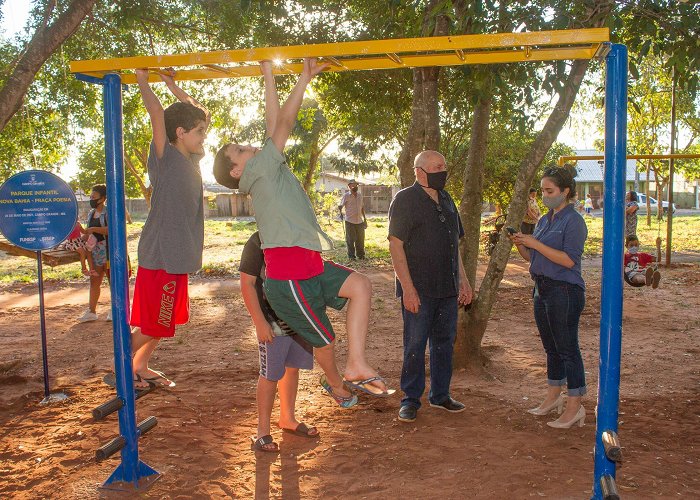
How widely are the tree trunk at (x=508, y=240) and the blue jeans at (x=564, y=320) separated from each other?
1.24m

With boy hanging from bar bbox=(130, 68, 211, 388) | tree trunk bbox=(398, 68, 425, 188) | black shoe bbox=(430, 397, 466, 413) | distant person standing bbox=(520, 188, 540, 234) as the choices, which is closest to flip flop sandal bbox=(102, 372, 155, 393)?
boy hanging from bar bbox=(130, 68, 211, 388)

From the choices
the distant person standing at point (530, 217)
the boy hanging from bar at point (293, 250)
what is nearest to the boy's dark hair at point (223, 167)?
the boy hanging from bar at point (293, 250)

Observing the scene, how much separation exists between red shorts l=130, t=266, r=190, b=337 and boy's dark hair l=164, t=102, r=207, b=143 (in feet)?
2.92

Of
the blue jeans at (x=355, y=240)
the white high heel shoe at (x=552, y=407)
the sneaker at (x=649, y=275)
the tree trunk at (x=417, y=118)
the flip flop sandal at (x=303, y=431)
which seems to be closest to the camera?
the flip flop sandal at (x=303, y=431)

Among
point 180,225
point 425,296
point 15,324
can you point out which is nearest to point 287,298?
point 180,225

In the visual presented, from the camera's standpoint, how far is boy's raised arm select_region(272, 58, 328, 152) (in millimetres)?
3672

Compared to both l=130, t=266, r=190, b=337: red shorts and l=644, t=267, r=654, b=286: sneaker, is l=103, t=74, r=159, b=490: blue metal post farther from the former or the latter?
l=644, t=267, r=654, b=286: sneaker

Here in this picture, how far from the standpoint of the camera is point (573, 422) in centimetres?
488

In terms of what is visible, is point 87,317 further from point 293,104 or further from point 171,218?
point 293,104

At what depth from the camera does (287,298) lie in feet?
13.0

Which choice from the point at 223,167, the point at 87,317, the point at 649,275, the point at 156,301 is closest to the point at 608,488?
the point at 223,167

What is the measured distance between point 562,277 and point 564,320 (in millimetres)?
295

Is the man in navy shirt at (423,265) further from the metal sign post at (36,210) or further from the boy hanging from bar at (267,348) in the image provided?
the metal sign post at (36,210)

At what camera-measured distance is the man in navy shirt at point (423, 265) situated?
198 inches
